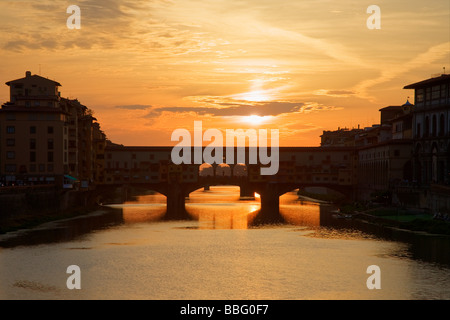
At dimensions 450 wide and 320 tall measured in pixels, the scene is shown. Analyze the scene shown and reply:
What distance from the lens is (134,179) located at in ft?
430

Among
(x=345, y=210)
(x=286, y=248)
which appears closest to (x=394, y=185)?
(x=345, y=210)

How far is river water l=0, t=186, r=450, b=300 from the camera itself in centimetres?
4388

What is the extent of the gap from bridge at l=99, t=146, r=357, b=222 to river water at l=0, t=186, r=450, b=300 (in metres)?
42.4

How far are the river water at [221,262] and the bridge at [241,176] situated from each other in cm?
4235

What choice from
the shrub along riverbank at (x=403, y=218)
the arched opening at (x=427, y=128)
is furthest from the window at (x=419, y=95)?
the shrub along riverbank at (x=403, y=218)

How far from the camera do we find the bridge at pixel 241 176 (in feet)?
426

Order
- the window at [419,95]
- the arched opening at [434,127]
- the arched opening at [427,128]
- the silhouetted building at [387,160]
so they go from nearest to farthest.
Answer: the arched opening at [434,127]
the arched opening at [427,128]
the window at [419,95]
the silhouetted building at [387,160]

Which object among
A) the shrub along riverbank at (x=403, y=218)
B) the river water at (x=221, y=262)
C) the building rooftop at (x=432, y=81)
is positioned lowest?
the river water at (x=221, y=262)

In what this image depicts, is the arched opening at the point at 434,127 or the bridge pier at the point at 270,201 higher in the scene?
the arched opening at the point at 434,127

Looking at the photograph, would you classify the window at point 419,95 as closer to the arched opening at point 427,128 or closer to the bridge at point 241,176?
the arched opening at point 427,128

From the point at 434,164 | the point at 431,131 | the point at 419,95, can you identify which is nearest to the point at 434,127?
the point at 431,131

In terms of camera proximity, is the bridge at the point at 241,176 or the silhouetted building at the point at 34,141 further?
the bridge at the point at 241,176
